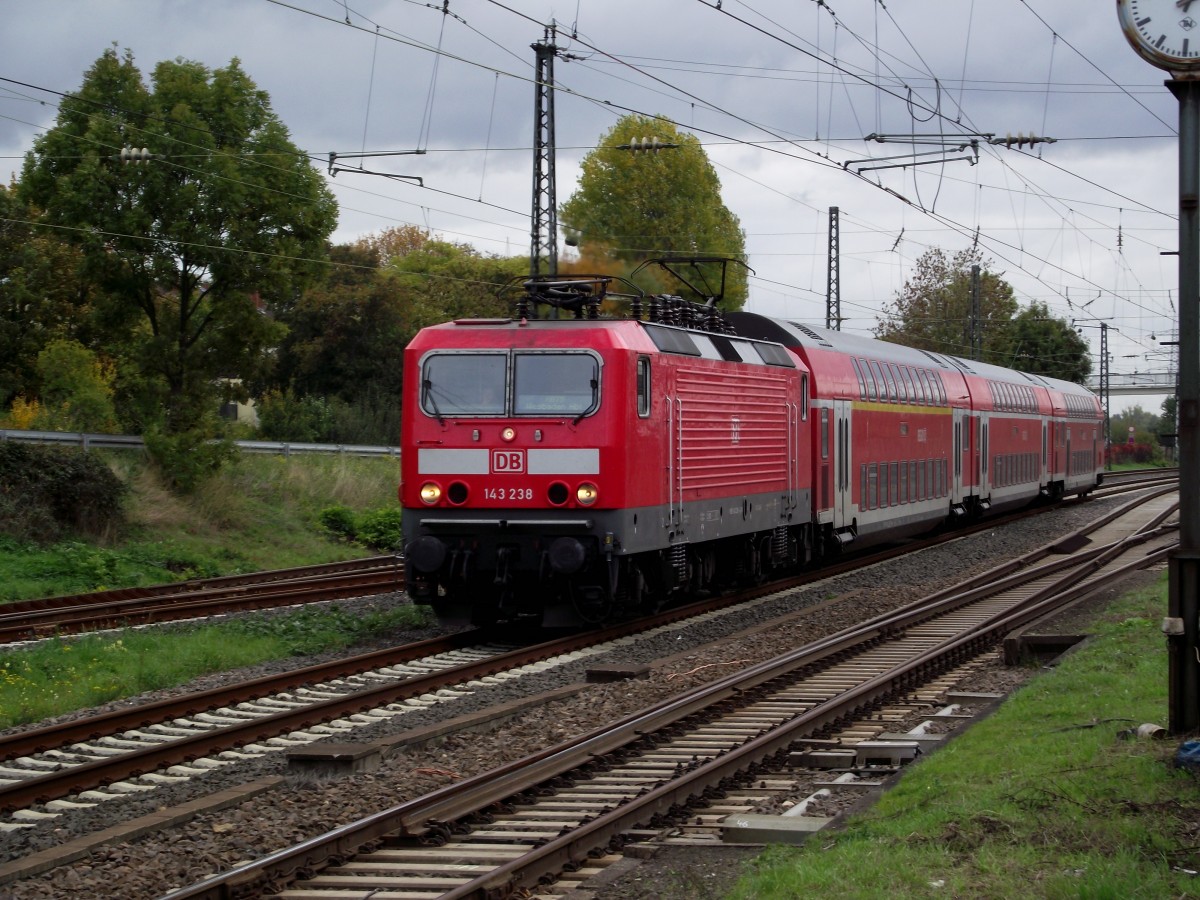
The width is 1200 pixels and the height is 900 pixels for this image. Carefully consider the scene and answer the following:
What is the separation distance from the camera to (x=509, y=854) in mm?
7500

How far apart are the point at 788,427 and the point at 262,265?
1114cm

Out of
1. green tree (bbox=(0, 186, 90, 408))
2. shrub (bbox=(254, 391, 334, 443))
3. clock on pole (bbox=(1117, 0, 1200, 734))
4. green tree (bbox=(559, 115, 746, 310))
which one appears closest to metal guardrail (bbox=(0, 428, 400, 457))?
shrub (bbox=(254, 391, 334, 443))

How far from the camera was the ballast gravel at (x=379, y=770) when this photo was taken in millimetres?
7195

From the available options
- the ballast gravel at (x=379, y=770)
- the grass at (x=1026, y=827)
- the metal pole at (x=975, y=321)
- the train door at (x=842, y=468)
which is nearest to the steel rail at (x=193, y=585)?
the ballast gravel at (x=379, y=770)

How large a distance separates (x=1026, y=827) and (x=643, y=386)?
915 centimetres

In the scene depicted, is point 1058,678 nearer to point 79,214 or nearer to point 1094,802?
point 1094,802

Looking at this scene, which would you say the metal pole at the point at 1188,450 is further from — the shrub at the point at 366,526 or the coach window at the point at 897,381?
the shrub at the point at 366,526

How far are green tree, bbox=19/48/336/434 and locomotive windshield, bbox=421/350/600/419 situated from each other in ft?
40.0

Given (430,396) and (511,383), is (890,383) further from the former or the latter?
→ (430,396)

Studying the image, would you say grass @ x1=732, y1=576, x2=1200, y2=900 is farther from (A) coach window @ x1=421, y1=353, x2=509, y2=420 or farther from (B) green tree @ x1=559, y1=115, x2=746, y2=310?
(B) green tree @ x1=559, y1=115, x2=746, y2=310

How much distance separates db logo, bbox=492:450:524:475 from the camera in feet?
49.6

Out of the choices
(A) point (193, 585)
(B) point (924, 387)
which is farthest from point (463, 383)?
(B) point (924, 387)

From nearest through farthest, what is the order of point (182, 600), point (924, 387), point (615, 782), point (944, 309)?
point (615, 782), point (182, 600), point (924, 387), point (944, 309)

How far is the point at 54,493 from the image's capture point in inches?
938
